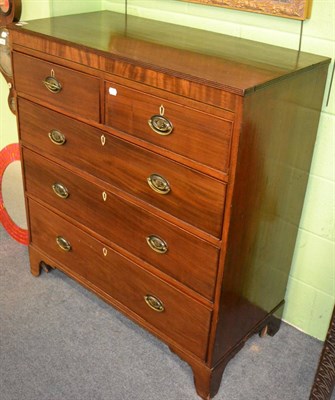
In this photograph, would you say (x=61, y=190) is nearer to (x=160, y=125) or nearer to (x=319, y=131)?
(x=160, y=125)

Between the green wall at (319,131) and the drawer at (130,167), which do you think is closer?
the drawer at (130,167)

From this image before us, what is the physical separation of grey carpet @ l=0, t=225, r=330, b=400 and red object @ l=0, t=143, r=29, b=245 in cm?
35

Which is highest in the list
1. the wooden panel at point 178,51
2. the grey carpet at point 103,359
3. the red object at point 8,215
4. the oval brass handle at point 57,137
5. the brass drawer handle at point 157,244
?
the wooden panel at point 178,51

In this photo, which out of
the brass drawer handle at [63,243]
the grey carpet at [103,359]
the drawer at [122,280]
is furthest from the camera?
the brass drawer handle at [63,243]

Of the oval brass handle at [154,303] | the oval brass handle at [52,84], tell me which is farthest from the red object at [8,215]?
the oval brass handle at [154,303]

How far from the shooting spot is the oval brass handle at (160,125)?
4.86 feet

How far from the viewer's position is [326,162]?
1799mm

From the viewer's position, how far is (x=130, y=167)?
167cm

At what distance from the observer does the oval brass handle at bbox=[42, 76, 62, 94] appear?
69.4 inches

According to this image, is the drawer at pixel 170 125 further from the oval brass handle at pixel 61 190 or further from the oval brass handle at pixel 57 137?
the oval brass handle at pixel 61 190

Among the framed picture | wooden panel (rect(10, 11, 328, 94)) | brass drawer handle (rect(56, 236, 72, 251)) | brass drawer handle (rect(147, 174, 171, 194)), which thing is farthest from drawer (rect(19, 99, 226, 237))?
the framed picture

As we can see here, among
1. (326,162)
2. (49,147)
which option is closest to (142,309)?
(49,147)

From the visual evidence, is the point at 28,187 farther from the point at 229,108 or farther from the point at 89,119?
the point at 229,108

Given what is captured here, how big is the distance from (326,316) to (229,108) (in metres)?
1.09
